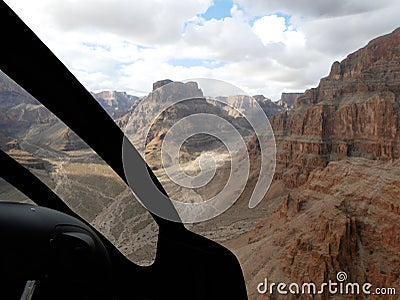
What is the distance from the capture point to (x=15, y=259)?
856mm

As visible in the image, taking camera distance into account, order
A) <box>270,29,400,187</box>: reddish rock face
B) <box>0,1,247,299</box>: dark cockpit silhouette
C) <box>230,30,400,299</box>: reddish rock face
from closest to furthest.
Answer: <box>0,1,247,299</box>: dark cockpit silhouette
<box>230,30,400,299</box>: reddish rock face
<box>270,29,400,187</box>: reddish rock face

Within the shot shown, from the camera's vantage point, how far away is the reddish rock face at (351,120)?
33.7 m

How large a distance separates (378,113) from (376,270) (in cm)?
2237

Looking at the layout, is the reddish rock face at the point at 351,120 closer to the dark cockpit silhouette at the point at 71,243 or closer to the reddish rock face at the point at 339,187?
the reddish rock face at the point at 339,187

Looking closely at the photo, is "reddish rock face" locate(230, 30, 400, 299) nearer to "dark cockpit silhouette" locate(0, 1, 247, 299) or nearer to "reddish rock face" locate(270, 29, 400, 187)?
"reddish rock face" locate(270, 29, 400, 187)

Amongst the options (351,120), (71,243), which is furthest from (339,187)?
(71,243)

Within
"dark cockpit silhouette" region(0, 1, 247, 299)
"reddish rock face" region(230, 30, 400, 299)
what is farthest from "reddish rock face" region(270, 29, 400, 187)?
"dark cockpit silhouette" region(0, 1, 247, 299)

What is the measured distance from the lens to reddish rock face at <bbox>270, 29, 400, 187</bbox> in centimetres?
3366

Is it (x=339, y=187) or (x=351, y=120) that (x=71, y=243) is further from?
(x=351, y=120)

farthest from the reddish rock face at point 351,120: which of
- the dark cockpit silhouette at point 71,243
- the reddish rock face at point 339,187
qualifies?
the dark cockpit silhouette at point 71,243

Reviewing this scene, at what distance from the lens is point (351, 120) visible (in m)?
37.1

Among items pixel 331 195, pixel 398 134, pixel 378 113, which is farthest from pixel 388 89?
pixel 331 195

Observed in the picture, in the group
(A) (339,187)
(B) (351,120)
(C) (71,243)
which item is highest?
(B) (351,120)

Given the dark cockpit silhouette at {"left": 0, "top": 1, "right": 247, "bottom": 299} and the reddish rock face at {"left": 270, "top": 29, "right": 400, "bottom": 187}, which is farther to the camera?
the reddish rock face at {"left": 270, "top": 29, "right": 400, "bottom": 187}
